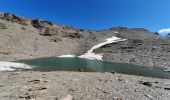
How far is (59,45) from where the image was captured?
3686 inches

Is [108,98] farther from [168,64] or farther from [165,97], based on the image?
[168,64]

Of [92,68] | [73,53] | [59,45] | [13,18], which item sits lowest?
[92,68]

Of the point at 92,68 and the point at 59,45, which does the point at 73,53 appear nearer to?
the point at 59,45

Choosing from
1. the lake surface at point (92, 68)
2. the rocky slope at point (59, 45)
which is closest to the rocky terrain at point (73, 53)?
the rocky slope at point (59, 45)

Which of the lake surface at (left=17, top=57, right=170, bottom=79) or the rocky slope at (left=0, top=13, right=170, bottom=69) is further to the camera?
the rocky slope at (left=0, top=13, right=170, bottom=69)

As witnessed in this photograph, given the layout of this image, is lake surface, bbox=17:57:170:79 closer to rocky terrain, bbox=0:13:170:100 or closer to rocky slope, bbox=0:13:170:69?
rocky terrain, bbox=0:13:170:100

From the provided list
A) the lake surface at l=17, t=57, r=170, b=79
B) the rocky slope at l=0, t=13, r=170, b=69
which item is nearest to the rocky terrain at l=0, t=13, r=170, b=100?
the rocky slope at l=0, t=13, r=170, b=69

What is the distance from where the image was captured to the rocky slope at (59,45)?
70500 mm

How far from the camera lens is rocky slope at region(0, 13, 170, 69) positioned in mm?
70500

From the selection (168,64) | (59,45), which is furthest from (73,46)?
(168,64)

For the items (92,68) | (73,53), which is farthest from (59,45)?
(92,68)

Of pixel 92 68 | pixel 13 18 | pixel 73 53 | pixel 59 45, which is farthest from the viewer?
pixel 13 18

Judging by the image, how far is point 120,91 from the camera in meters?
20.1

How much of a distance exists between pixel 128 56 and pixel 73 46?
1111 inches
